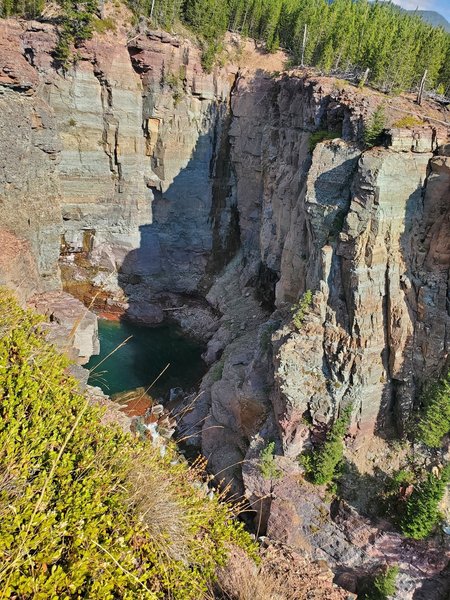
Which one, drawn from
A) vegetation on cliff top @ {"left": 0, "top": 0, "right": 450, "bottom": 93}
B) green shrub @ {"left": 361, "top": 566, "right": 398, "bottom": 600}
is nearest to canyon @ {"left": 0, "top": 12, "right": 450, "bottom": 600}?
green shrub @ {"left": 361, "top": 566, "right": 398, "bottom": 600}

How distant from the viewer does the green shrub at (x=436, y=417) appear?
1573 centimetres

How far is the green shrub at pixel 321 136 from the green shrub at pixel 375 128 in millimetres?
2998

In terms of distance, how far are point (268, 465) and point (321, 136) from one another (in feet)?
57.7

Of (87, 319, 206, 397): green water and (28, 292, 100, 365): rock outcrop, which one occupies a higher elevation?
(28, 292, 100, 365): rock outcrop

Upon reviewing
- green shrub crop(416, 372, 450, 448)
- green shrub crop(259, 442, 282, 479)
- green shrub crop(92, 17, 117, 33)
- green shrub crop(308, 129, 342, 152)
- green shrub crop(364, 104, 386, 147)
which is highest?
green shrub crop(92, 17, 117, 33)

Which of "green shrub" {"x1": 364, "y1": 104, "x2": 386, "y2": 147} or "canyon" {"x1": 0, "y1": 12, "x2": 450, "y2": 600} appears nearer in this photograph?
"canyon" {"x1": 0, "y1": 12, "x2": 450, "y2": 600}

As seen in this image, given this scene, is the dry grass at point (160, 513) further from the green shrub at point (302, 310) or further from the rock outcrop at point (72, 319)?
the rock outcrop at point (72, 319)

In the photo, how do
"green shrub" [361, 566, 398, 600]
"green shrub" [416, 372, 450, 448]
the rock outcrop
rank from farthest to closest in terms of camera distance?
the rock outcrop
"green shrub" [416, 372, 450, 448]
"green shrub" [361, 566, 398, 600]

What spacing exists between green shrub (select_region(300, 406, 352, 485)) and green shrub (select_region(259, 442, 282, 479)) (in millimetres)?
1396

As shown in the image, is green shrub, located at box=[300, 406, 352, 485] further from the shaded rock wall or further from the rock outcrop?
the rock outcrop

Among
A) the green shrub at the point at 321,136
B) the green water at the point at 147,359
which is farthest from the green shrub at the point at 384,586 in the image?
the green shrub at the point at 321,136

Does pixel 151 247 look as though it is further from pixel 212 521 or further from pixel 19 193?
pixel 212 521

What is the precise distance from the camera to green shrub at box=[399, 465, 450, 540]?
14.3 meters

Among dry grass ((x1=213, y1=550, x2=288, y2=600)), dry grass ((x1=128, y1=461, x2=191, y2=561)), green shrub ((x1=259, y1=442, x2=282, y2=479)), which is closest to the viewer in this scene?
dry grass ((x1=128, y1=461, x2=191, y2=561))
